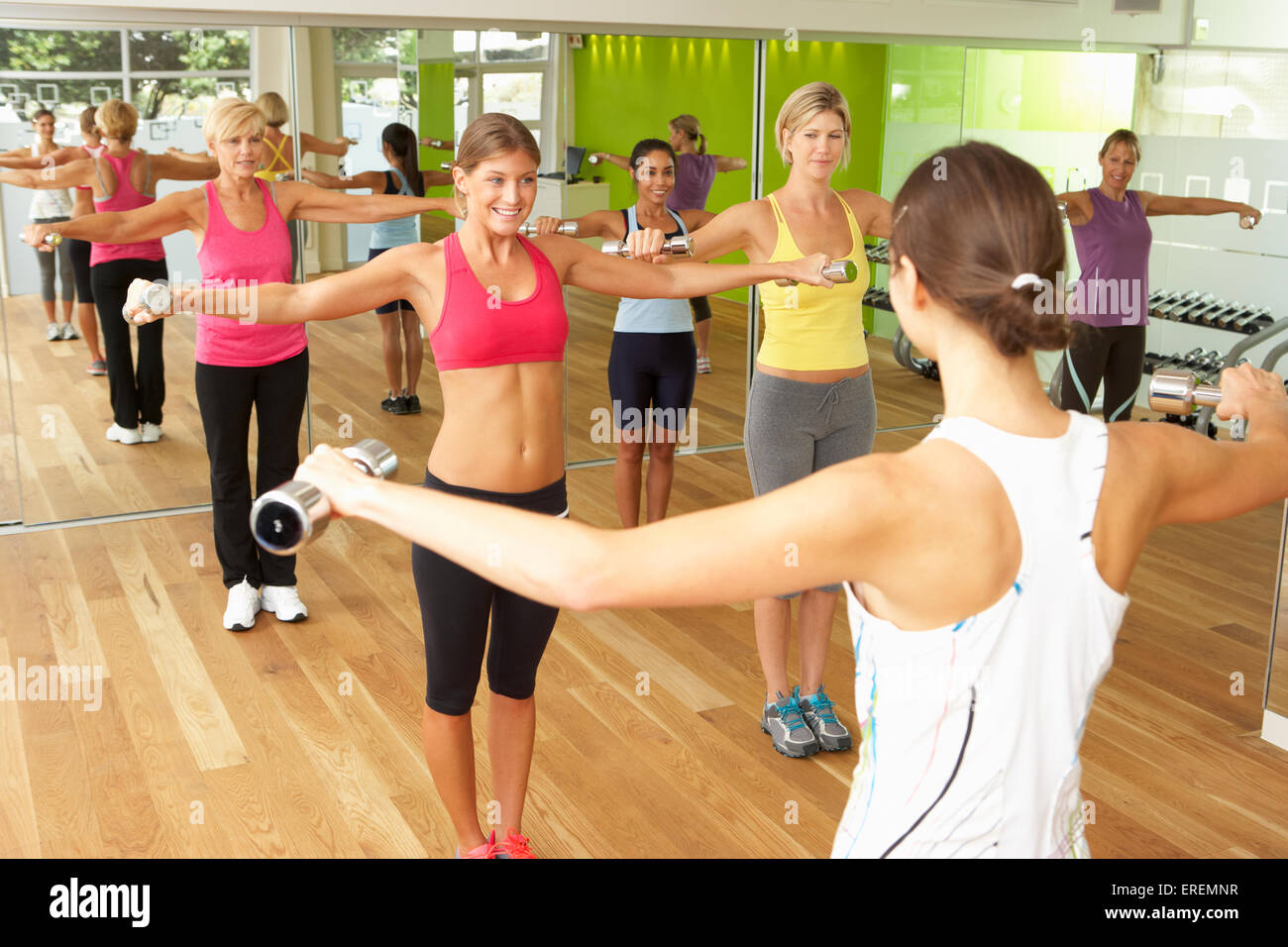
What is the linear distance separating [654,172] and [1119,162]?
212 cm

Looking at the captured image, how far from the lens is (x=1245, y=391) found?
1.35 meters

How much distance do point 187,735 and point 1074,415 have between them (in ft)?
8.91

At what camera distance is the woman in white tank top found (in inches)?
39.7

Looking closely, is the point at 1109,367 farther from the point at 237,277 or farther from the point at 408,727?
the point at 237,277

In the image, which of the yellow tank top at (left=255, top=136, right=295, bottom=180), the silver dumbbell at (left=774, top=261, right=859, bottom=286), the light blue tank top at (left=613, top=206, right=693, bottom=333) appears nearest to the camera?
the silver dumbbell at (left=774, top=261, right=859, bottom=286)

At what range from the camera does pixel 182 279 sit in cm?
496

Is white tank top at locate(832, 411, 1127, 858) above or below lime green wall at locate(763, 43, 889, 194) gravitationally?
below

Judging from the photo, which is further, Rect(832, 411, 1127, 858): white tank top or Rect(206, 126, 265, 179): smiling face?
Rect(206, 126, 265, 179): smiling face

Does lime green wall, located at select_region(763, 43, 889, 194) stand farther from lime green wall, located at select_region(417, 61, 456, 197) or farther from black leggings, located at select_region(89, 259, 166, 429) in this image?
black leggings, located at select_region(89, 259, 166, 429)

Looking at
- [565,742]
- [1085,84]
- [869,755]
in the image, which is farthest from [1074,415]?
[1085,84]

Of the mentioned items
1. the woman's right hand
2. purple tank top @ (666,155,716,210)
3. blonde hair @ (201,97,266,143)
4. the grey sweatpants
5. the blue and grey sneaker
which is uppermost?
blonde hair @ (201,97,266,143)

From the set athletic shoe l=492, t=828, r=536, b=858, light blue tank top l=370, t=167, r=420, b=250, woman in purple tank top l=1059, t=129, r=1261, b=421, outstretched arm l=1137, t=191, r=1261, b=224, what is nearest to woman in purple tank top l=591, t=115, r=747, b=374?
light blue tank top l=370, t=167, r=420, b=250

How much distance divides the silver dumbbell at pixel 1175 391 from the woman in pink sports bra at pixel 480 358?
3.52 feet

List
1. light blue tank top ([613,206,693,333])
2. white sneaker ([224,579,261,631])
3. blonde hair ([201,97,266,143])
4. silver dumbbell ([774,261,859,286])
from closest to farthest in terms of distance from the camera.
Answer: silver dumbbell ([774,261,859,286])
blonde hair ([201,97,266,143])
white sneaker ([224,579,261,631])
light blue tank top ([613,206,693,333])
